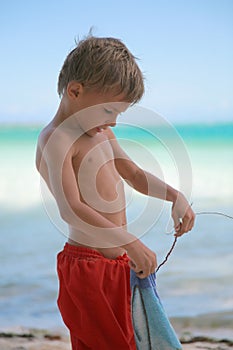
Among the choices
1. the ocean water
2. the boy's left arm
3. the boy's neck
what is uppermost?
the boy's neck

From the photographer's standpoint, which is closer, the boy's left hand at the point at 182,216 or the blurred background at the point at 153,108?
the boy's left hand at the point at 182,216

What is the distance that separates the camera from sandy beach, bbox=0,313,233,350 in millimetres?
1212

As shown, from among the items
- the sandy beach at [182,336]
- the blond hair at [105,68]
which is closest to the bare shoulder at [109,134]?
the blond hair at [105,68]

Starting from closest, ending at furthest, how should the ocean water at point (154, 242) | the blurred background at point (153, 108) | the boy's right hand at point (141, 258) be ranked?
the boy's right hand at point (141, 258) < the ocean water at point (154, 242) < the blurred background at point (153, 108)

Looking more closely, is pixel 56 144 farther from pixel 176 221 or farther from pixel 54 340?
pixel 54 340

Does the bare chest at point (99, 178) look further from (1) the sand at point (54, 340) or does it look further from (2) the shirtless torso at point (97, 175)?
(1) the sand at point (54, 340)

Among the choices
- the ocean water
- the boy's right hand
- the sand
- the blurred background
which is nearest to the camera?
the boy's right hand

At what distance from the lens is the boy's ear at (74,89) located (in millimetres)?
752

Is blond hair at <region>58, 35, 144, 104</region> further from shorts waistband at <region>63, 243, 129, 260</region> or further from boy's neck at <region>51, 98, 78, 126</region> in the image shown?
shorts waistband at <region>63, 243, 129, 260</region>

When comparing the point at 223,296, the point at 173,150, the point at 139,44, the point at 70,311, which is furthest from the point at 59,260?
the point at 139,44

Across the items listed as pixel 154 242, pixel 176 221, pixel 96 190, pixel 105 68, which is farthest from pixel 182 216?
pixel 154 242

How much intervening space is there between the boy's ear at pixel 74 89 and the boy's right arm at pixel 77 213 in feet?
0.17

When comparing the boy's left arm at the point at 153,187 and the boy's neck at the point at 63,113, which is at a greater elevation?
the boy's neck at the point at 63,113

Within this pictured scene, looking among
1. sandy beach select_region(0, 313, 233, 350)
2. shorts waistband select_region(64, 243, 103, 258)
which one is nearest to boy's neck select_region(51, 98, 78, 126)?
shorts waistband select_region(64, 243, 103, 258)
